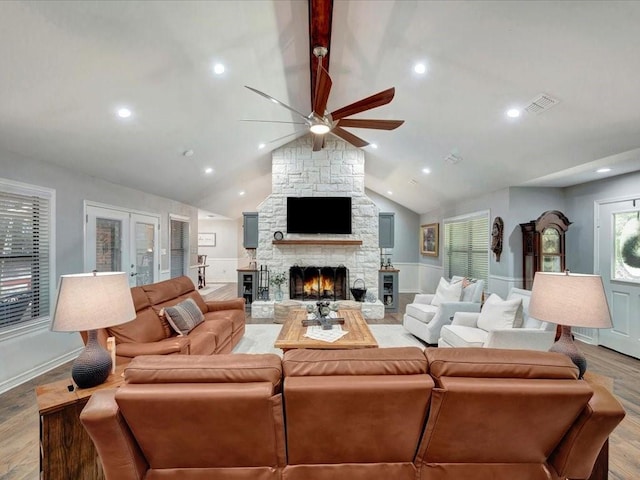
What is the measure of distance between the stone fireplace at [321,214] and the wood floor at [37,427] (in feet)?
11.8

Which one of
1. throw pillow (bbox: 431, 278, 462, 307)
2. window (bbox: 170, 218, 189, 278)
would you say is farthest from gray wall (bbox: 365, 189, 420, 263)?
window (bbox: 170, 218, 189, 278)

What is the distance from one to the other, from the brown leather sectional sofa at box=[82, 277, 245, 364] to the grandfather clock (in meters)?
4.54

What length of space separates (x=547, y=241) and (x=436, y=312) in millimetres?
2215

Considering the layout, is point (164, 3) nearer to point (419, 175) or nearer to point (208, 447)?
point (208, 447)

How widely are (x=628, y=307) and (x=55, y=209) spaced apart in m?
7.39

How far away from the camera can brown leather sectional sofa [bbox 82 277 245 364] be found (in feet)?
8.50

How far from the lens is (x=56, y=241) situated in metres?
3.54

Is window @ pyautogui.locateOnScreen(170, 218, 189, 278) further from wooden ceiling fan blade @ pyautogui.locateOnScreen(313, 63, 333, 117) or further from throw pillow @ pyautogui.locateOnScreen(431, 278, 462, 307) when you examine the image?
throw pillow @ pyautogui.locateOnScreen(431, 278, 462, 307)

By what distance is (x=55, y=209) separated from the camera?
354cm

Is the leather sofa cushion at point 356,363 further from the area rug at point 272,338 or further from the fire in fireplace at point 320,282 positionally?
the fire in fireplace at point 320,282

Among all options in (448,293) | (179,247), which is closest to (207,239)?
(179,247)

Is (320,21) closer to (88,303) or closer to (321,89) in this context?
(321,89)

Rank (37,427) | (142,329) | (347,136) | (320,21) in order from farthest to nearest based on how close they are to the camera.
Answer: (347,136) < (142,329) < (320,21) < (37,427)

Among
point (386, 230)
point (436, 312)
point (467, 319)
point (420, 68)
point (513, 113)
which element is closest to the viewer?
point (420, 68)
